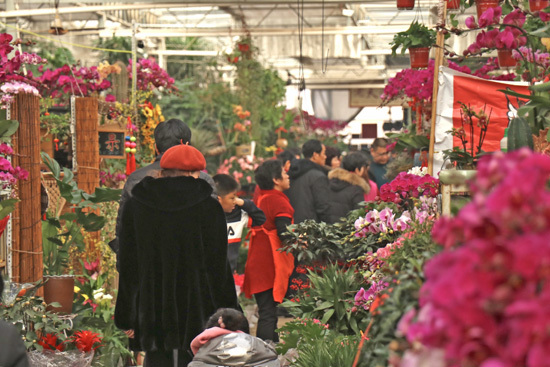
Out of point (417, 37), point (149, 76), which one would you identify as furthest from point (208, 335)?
point (149, 76)

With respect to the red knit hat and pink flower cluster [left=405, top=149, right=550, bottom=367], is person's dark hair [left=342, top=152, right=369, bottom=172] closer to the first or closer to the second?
the red knit hat

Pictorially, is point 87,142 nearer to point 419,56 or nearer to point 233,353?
point 419,56

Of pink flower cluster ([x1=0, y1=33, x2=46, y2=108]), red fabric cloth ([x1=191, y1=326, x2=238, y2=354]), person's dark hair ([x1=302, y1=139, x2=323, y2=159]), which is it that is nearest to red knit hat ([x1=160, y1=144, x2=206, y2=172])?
red fabric cloth ([x1=191, y1=326, x2=238, y2=354])

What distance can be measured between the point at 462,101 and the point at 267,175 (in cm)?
163

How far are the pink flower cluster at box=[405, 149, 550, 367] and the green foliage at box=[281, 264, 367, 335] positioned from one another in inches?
107

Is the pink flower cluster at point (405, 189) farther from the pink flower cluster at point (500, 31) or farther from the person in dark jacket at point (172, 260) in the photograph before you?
the person in dark jacket at point (172, 260)

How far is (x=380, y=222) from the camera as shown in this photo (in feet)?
11.7

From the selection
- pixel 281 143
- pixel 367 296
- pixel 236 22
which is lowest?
pixel 367 296

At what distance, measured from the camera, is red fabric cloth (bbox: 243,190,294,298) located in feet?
17.0

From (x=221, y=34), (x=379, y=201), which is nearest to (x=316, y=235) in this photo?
(x=379, y=201)

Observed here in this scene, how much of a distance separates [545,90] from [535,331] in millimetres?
1828

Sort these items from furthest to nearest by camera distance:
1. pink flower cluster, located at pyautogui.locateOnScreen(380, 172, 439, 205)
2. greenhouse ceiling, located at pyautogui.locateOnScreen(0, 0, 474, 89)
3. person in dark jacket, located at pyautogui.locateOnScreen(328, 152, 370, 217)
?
greenhouse ceiling, located at pyautogui.locateOnScreen(0, 0, 474, 89), person in dark jacket, located at pyautogui.locateOnScreen(328, 152, 370, 217), pink flower cluster, located at pyautogui.locateOnScreen(380, 172, 439, 205)

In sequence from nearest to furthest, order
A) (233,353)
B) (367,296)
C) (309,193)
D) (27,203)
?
(233,353)
(367,296)
(27,203)
(309,193)

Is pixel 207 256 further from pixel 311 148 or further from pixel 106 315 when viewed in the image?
pixel 311 148
